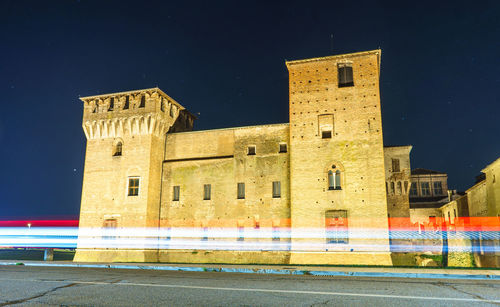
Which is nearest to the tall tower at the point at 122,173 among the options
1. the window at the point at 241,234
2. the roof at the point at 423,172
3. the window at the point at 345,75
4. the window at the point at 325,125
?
the window at the point at 241,234

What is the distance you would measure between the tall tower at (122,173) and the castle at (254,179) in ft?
0.24

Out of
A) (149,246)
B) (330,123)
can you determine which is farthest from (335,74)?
(149,246)

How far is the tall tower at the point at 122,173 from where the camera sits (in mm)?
25578

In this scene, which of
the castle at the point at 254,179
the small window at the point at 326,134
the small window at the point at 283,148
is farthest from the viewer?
the small window at the point at 283,148

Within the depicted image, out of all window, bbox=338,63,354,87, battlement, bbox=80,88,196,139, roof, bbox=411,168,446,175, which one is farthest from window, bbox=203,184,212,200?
roof, bbox=411,168,446,175

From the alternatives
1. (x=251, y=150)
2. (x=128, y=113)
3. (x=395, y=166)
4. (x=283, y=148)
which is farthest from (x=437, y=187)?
(x=128, y=113)

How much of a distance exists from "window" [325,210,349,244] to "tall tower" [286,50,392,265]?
0.17ft

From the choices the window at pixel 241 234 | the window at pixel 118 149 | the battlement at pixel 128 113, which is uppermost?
the battlement at pixel 128 113

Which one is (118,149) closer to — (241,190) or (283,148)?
(241,190)

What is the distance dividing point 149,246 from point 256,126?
10.4m

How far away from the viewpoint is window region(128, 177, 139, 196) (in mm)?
26141

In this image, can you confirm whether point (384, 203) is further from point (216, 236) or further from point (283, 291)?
point (283, 291)

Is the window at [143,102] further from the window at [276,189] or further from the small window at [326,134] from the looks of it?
the small window at [326,134]

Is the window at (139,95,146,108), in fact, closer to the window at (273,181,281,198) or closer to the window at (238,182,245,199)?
the window at (238,182,245,199)
